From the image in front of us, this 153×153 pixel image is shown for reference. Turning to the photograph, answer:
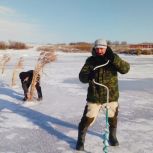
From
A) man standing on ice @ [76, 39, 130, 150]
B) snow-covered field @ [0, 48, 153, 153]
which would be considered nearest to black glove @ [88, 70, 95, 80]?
man standing on ice @ [76, 39, 130, 150]

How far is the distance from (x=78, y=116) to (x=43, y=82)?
5.96 metres

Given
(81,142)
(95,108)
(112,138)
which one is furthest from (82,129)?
(112,138)

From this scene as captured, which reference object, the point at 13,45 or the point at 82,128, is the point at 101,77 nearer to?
the point at 82,128

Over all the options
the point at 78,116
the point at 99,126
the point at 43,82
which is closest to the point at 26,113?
the point at 78,116

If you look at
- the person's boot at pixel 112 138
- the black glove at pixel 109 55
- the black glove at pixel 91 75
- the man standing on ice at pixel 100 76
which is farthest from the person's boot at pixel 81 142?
the black glove at pixel 109 55

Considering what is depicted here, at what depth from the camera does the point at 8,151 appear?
4.98 m

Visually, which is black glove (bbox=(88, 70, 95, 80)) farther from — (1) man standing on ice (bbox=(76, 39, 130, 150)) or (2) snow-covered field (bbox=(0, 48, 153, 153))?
(2) snow-covered field (bbox=(0, 48, 153, 153))

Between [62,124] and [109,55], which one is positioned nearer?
[109,55]

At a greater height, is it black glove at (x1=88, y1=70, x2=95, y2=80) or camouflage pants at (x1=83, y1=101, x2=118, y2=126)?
black glove at (x1=88, y1=70, x2=95, y2=80)

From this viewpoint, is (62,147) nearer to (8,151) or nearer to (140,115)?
(8,151)

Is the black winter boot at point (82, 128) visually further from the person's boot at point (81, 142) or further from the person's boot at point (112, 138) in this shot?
the person's boot at point (112, 138)

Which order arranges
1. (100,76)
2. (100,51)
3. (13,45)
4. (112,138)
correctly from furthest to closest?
(13,45) < (112,138) < (100,76) < (100,51)

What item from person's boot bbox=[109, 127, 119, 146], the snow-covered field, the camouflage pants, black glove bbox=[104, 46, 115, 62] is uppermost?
black glove bbox=[104, 46, 115, 62]

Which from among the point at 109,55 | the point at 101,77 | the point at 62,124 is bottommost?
the point at 62,124
